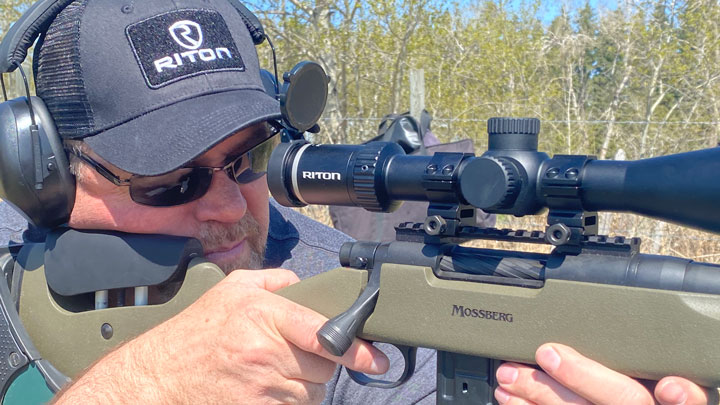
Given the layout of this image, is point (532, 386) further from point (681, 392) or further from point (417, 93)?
point (417, 93)

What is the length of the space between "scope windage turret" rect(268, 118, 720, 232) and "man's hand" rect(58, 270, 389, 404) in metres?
0.27

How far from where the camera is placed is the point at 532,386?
139cm

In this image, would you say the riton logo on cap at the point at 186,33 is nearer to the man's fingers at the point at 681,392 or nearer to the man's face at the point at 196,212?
the man's face at the point at 196,212

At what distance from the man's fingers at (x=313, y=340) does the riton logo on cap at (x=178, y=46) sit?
802mm

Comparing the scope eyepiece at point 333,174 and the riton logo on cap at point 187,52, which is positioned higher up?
the riton logo on cap at point 187,52

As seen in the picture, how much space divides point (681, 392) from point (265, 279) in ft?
3.04

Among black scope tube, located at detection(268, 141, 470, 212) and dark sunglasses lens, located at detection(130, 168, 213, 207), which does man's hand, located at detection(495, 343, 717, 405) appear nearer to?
black scope tube, located at detection(268, 141, 470, 212)

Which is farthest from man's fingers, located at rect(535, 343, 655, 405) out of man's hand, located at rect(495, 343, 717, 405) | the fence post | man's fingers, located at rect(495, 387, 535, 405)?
the fence post

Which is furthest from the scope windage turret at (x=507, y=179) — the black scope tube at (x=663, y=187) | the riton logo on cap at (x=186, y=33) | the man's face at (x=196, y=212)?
the riton logo on cap at (x=186, y=33)

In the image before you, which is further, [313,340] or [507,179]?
[313,340]

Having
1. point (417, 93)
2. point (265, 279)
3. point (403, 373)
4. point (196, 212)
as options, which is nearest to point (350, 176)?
point (265, 279)

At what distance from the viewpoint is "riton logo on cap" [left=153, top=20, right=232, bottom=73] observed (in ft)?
6.62

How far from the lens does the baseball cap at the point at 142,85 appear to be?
1965mm

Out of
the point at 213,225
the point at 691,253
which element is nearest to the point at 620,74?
the point at 691,253
